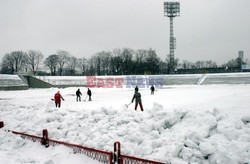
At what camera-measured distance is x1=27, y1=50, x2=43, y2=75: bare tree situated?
73.6 metres

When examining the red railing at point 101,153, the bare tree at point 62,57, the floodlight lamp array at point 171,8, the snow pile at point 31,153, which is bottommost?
the snow pile at point 31,153

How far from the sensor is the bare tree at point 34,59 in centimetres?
7364

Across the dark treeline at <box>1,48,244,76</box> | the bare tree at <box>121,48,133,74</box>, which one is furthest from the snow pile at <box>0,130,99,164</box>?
the bare tree at <box>121,48,133,74</box>

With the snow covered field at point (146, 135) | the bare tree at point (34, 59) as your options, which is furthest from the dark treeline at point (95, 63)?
the snow covered field at point (146, 135)

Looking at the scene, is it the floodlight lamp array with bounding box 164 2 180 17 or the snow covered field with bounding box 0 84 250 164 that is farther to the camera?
the floodlight lamp array with bounding box 164 2 180 17

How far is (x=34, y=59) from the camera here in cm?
7469

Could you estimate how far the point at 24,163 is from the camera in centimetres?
605

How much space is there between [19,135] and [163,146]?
229 inches

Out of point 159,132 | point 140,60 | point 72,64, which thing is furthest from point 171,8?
point 159,132

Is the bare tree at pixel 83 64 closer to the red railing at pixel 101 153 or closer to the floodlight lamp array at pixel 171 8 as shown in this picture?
the floodlight lamp array at pixel 171 8

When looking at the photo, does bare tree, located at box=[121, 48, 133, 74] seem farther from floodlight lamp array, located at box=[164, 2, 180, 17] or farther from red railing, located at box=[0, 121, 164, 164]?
red railing, located at box=[0, 121, 164, 164]

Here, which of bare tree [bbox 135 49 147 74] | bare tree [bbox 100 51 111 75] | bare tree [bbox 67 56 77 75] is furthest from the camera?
bare tree [bbox 100 51 111 75]

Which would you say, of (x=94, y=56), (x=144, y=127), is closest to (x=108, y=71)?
(x=94, y=56)

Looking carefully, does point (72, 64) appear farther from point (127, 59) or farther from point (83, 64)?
point (127, 59)
